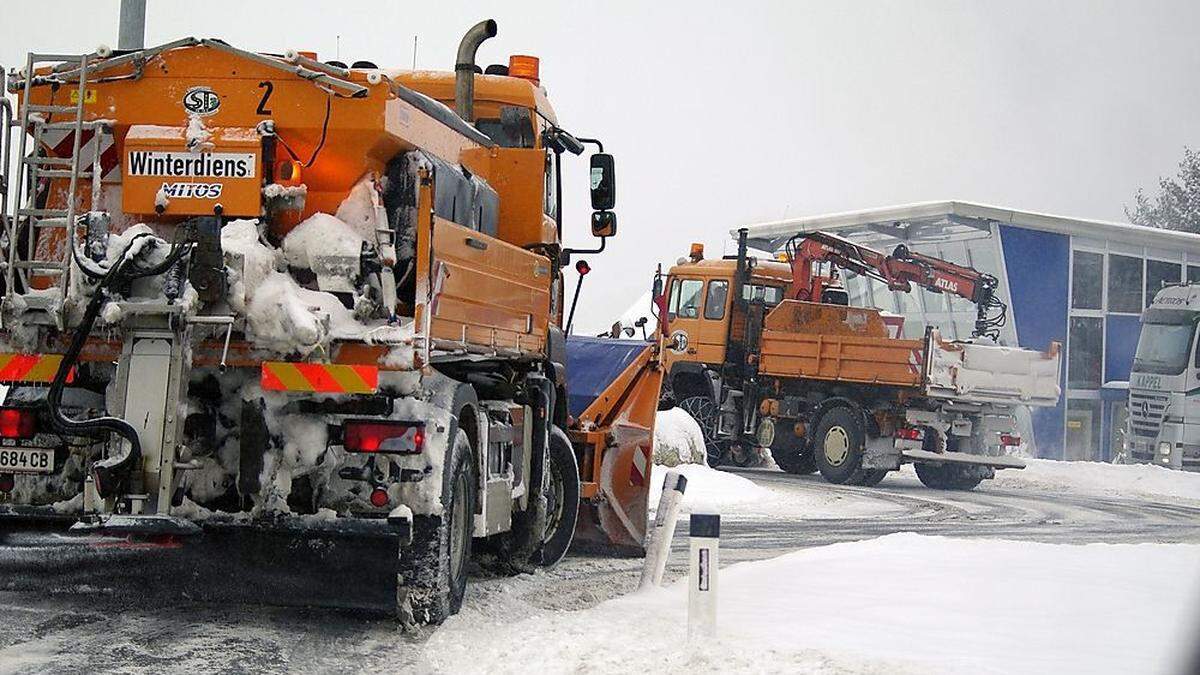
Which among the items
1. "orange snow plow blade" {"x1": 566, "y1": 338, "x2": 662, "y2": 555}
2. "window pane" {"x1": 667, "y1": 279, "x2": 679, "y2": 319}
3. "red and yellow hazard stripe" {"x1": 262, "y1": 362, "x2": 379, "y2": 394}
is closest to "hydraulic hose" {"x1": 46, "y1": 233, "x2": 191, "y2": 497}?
"red and yellow hazard stripe" {"x1": 262, "y1": 362, "x2": 379, "y2": 394}

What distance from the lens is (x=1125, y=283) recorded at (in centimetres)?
4025

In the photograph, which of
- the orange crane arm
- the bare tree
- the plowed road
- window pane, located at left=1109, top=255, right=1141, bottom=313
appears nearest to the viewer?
the plowed road

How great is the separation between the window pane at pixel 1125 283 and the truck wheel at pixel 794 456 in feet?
60.0

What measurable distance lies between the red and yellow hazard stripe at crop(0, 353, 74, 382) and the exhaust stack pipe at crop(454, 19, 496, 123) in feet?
13.4

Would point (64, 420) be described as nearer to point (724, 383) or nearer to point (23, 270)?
point (23, 270)

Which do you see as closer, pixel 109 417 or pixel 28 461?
pixel 109 417

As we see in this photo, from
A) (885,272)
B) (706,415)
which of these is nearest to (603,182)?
(706,415)

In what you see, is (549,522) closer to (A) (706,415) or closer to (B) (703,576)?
(B) (703,576)

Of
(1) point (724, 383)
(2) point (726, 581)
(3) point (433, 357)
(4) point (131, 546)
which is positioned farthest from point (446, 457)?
(1) point (724, 383)

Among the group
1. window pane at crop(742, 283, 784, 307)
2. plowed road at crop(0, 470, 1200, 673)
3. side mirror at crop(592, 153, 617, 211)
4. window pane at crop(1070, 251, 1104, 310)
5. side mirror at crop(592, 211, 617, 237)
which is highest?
window pane at crop(1070, 251, 1104, 310)

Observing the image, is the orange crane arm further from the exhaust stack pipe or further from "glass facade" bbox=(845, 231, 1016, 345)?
the exhaust stack pipe

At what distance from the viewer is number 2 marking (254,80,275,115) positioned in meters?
7.90

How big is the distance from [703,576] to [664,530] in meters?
2.28

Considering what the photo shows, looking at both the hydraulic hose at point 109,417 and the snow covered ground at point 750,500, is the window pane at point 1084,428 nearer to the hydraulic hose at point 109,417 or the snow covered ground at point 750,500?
the snow covered ground at point 750,500
